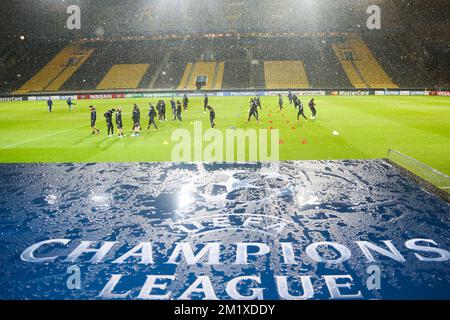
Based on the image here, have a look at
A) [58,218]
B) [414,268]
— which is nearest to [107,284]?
[58,218]

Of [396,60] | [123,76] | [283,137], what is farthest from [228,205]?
[396,60]

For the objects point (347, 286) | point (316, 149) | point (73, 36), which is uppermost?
point (73, 36)

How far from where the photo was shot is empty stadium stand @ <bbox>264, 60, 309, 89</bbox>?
65.7 metres

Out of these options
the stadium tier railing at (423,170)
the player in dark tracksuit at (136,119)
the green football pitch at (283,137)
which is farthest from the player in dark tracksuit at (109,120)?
the stadium tier railing at (423,170)

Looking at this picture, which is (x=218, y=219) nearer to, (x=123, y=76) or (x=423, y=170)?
(x=423, y=170)

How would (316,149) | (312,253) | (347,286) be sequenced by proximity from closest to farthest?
(347,286) < (312,253) < (316,149)

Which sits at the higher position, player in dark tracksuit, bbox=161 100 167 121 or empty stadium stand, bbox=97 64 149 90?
empty stadium stand, bbox=97 64 149 90

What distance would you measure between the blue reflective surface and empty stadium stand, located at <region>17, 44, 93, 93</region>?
5660 cm

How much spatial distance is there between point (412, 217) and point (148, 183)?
349 inches

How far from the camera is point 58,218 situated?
1090cm

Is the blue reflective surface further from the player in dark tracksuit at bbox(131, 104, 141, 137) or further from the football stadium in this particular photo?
the player in dark tracksuit at bbox(131, 104, 141, 137)

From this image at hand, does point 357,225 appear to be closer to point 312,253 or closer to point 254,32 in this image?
point 312,253

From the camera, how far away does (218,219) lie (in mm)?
10664

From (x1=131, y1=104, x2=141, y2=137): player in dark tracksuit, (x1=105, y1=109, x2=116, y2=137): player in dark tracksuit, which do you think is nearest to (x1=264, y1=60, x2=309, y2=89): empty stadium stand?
(x1=131, y1=104, x2=141, y2=137): player in dark tracksuit
